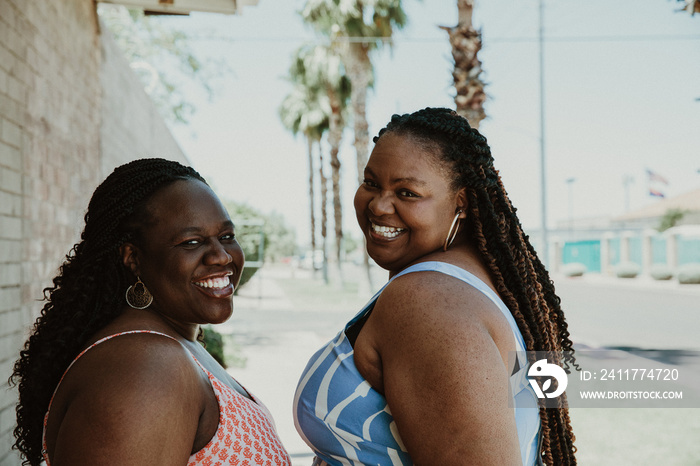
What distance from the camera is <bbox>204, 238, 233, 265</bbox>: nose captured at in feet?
6.04

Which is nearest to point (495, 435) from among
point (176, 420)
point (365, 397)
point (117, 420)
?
point (365, 397)

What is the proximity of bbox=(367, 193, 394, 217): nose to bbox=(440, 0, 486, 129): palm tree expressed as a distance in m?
7.47

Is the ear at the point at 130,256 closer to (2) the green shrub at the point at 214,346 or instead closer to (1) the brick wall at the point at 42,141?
(1) the brick wall at the point at 42,141

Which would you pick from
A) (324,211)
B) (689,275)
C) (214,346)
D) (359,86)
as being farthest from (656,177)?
(214,346)

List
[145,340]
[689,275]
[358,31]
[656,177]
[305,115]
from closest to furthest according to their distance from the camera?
[145,340], [358,31], [689,275], [305,115], [656,177]

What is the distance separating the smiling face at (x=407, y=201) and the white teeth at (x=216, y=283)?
52 centimetres

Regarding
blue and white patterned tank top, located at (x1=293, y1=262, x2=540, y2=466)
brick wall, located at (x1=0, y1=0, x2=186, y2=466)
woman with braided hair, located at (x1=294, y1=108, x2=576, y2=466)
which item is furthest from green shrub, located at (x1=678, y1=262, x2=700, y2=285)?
blue and white patterned tank top, located at (x1=293, y1=262, x2=540, y2=466)

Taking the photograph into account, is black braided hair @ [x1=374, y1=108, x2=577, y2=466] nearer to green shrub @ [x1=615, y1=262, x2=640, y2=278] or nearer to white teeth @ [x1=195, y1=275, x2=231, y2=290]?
white teeth @ [x1=195, y1=275, x2=231, y2=290]

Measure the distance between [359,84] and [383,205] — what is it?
18.5 meters

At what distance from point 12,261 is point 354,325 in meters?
3.18

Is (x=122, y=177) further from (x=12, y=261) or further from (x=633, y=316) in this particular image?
(x=633, y=316)

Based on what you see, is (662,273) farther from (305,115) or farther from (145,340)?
(145,340)

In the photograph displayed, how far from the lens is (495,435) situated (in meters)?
1.32

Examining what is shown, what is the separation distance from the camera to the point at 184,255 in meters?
1.79
